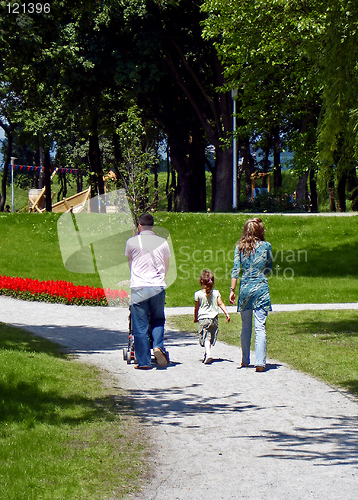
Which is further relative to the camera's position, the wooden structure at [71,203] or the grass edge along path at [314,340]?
the wooden structure at [71,203]

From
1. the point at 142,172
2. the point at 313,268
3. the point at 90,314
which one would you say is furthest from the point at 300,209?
the point at 90,314

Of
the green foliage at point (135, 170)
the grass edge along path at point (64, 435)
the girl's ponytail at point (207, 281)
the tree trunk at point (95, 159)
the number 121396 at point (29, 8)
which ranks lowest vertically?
the grass edge along path at point (64, 435)

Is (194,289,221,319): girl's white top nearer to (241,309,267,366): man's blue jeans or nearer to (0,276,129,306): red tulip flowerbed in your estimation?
(241,309,267,366): man's blue jeans

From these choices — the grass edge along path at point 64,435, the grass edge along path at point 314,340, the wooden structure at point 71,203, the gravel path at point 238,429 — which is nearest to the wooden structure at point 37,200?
the wooden structure at point 71,203

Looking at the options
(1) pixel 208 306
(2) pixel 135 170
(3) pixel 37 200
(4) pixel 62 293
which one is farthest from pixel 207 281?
(3) pixel 37 200

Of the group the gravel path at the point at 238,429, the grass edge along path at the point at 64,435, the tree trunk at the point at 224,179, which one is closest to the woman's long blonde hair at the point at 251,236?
the gravel path at the point at 238,429

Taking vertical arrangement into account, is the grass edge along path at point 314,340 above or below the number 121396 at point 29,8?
below

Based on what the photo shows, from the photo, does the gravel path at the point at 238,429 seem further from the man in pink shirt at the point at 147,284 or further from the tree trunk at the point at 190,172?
the tree trunk at the point at 190,172

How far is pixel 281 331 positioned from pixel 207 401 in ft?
16.4

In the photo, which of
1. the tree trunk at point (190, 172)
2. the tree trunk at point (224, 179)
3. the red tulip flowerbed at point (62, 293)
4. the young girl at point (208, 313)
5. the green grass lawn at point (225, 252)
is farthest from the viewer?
the tree trunk at point (190, 172)

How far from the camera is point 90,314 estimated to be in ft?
47.7

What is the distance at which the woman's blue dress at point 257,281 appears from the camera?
26.0ft

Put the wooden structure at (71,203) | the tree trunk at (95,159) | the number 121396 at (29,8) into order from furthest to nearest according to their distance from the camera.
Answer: the wooden structure at (71,203)
the tree trunk at (95,159)
the number 121396 at (29,8)

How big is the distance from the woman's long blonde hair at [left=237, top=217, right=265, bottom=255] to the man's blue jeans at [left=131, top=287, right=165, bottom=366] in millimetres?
1214
